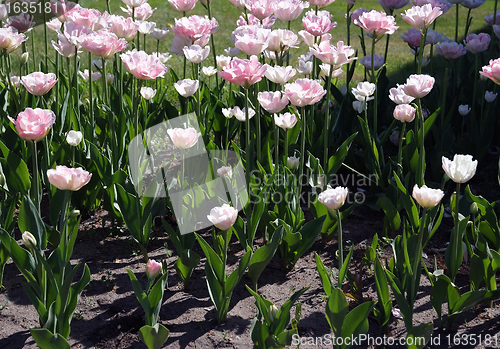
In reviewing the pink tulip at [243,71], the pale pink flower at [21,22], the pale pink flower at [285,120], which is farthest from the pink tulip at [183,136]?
the pale pink flower at [21,22]

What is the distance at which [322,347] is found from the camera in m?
1.77

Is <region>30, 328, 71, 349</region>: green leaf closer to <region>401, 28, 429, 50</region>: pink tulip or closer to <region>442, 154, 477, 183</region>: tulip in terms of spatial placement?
<region>442, 154, 477, 183</region>: tulip

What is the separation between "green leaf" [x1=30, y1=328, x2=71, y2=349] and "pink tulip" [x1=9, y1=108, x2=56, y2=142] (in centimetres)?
59

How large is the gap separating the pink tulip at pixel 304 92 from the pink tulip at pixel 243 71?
0.45ft

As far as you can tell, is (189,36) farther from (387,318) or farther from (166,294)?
(387,318)

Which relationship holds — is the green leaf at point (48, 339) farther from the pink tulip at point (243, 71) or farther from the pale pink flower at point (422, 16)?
the pale pink flower at point (422, 16)

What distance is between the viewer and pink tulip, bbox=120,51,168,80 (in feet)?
6.51

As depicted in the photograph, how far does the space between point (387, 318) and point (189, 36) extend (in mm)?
1535

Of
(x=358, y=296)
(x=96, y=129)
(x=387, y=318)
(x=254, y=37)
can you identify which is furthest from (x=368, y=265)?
(x=96, y=129)

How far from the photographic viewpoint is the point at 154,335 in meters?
1.64

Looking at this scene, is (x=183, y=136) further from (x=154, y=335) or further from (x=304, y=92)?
(x=154, y=335)

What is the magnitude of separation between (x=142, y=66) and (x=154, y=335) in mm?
1002

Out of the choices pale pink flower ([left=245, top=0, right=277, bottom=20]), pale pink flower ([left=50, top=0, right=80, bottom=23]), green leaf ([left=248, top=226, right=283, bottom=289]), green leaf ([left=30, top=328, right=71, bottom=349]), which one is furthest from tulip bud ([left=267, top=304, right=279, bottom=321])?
pale pink flower ([left=50, top=0, right=80, bottom=23])

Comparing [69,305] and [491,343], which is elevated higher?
[69,305]
